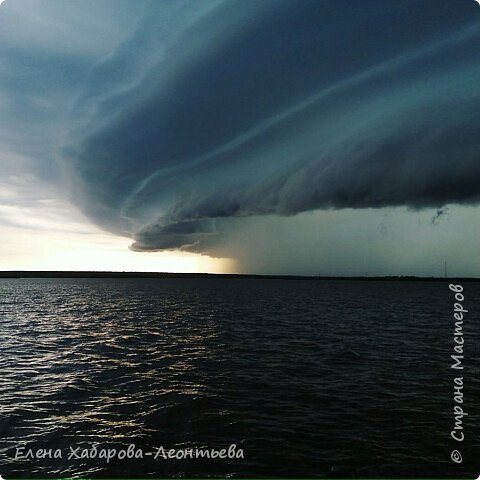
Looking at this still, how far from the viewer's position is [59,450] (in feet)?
50.2

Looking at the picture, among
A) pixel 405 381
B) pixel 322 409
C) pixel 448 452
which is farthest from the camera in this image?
pixel 405 381

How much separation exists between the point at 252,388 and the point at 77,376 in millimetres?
12046

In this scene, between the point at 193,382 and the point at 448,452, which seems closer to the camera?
the point at 448,452

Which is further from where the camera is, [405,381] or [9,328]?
[9,328]

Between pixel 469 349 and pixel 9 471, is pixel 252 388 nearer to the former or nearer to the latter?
pixel 9 471

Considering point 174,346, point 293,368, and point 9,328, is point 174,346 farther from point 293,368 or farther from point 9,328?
point 9,328

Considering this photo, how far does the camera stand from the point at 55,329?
48125 millimetres

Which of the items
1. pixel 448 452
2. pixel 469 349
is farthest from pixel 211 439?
pixel 469 349

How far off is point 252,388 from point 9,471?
12.7 metres

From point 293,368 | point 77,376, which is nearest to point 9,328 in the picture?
point 77,376

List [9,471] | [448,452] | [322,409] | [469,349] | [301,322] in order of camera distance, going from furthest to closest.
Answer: [301,322], [469,349], [322,409], [448,452], [9,471]

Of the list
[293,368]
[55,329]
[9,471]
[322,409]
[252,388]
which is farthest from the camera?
[55,329]

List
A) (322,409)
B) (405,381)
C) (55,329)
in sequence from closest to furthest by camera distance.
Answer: (322,409)
(405,381)
(55,329)

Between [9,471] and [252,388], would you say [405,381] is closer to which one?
[252,388]
